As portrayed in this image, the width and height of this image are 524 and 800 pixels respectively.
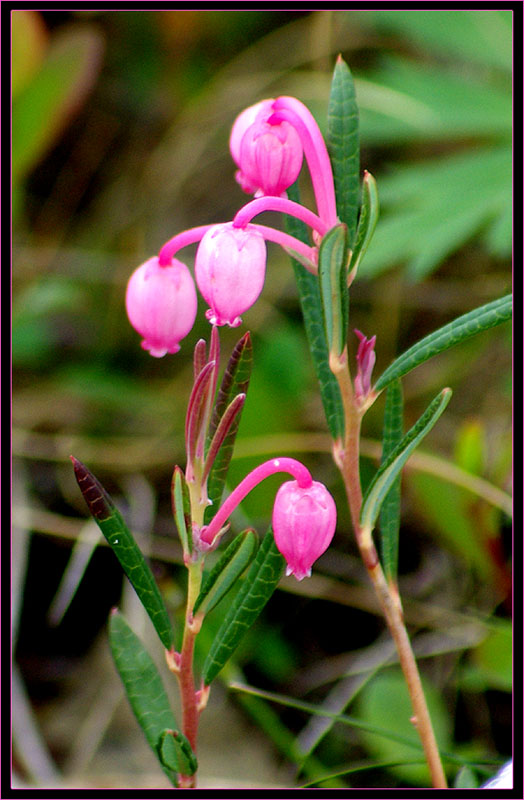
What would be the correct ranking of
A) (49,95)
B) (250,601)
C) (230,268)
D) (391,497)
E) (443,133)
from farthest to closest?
1. (443,133)
2. (49,95)
3. (391,497)
4. (250,601)
5. (230,268)

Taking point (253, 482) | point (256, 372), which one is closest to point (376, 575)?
point (253, 482)

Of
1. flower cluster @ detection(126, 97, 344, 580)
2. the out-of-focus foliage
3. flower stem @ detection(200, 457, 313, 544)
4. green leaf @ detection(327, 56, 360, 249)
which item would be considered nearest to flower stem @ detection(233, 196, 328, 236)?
flower cluster @ detection(126, 97, 344, 580)

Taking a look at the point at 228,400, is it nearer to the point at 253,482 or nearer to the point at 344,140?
the point at 253,482

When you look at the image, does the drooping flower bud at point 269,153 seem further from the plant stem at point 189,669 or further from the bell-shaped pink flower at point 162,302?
the plant stem at point 189,669

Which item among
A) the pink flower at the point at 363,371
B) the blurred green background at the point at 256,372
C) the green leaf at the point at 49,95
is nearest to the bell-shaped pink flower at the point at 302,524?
the pink flower at the point at 363,371

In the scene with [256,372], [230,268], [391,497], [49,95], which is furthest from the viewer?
[49,95]
